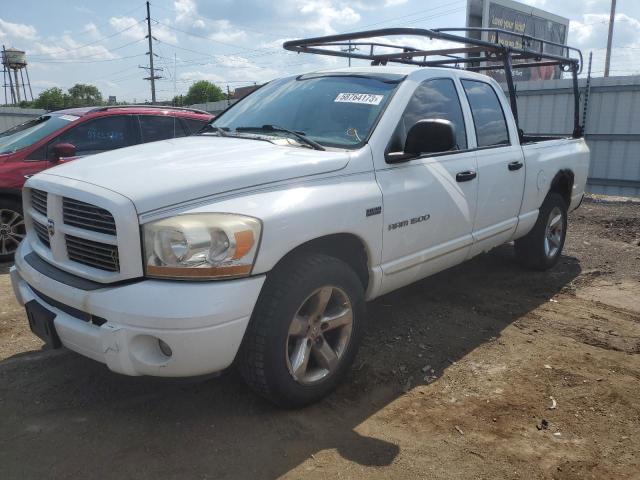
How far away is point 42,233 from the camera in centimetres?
319

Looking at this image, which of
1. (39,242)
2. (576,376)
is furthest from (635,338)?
(39,242)

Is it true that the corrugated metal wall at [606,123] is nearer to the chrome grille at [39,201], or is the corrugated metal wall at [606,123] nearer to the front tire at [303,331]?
the front tire at [303,331]

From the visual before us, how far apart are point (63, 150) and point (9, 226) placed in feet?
3.41

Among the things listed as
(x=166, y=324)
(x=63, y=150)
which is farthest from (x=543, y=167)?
(x=63, y=150)

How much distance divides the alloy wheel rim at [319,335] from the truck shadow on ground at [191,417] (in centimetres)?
22

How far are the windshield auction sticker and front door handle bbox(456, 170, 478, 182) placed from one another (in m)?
0.83

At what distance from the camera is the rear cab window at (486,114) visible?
4.41m

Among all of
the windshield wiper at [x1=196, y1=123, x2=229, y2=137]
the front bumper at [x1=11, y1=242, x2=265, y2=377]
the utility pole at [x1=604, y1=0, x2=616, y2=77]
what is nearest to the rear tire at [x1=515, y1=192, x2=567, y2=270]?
the windshield wiper at [x1=196, y1=123, x2=229, y2=137]

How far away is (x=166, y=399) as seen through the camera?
124 inches

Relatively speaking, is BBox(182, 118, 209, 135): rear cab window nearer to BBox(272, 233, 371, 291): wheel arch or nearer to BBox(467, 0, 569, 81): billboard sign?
BBox(272, 233, 371, 291): wheel arch

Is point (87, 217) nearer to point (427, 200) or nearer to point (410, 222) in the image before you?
point (410, 222)

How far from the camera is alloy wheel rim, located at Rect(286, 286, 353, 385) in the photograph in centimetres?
294

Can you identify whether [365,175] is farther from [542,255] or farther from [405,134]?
[542,255]

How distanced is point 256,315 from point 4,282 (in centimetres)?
381
